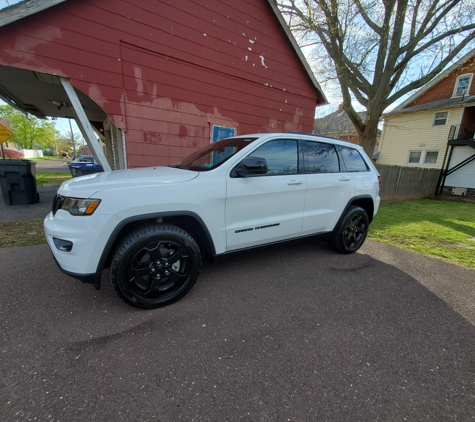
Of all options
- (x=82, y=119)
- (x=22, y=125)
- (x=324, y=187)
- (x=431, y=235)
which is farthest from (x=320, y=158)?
(x=22, y=125)

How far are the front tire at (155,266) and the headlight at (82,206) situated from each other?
39 centimetres

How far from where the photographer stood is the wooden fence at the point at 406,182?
438 inches

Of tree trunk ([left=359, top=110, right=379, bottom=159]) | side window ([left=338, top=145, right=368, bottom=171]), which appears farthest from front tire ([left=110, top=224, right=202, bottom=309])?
tree trunk ([left=359, top=110, right=379, bottom=159])

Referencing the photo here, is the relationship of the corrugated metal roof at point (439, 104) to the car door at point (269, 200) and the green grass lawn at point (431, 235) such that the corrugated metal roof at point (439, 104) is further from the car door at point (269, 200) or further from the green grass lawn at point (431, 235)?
the car door at point (269, 200)

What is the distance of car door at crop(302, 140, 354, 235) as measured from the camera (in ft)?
10.4

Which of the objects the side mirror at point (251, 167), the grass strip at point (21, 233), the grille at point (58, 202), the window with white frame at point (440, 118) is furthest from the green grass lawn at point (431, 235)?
the window with white frame at point (440, 118)

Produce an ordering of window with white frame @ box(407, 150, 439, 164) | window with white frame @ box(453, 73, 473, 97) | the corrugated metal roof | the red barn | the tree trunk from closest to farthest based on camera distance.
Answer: the red barn → the tree trunk → the corrugated metal roof → window with white frame @ box(453, 73, 473, 97) → window with white frame @ box(407, 150, 439, 164)

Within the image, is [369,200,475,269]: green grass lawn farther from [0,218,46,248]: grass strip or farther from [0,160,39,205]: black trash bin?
[0,160,39,205]: black trash bin

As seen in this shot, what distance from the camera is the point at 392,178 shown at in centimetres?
1136

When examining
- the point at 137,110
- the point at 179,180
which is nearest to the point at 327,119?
the point at 137,110

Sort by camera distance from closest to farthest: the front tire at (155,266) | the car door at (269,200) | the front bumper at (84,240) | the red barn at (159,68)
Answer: the front bumper at (84,240) → the front tire at (155,266) → the car door at (269,200) → the red barn at (159,68)

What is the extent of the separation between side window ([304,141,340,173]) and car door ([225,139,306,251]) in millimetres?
217

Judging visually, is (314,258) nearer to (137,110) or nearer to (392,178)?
(137,110)

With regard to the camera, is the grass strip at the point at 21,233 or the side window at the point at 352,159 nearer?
the side window at the point at 352,159
